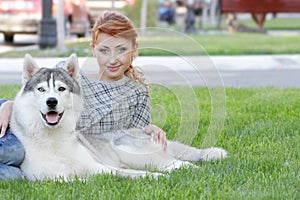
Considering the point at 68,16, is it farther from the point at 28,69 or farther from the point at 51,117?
the point at 51,117

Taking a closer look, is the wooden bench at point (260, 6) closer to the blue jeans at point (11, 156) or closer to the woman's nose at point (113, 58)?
the woman's nose at point (113, 58)

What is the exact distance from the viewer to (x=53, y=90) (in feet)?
12.7

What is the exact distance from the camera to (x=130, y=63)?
471 cm

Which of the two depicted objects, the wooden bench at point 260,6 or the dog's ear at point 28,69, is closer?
the dog's ear at point 28,69

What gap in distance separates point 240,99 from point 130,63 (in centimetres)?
291

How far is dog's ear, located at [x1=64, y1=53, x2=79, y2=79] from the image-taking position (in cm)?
402

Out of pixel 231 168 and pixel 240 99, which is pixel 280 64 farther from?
pixel 231 168

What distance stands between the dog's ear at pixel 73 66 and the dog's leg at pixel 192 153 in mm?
1019

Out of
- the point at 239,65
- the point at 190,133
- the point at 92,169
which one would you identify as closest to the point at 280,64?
the point at 239,65

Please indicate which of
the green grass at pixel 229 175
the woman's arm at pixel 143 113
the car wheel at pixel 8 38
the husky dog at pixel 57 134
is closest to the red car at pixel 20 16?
the car wheel at pixel 8 38

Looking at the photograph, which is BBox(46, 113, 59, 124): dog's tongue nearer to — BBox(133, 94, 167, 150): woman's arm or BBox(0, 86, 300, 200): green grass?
BBox(0, 86, 300, 200): green grass

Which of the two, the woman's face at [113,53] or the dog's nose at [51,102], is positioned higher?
the woman's face at [113,53]

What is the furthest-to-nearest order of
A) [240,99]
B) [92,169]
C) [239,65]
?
[239,65], [240,99], [92,169]

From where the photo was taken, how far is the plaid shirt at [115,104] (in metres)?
4.55
